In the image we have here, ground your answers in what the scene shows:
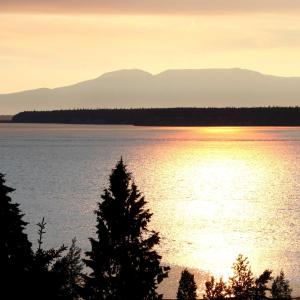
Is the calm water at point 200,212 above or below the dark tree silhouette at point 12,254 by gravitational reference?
below

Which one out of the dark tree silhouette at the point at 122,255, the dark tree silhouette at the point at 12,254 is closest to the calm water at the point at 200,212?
the dark tree silhouette at the point at 122,255

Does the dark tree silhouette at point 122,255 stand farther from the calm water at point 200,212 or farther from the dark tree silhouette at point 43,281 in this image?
the calm water at point 200,212

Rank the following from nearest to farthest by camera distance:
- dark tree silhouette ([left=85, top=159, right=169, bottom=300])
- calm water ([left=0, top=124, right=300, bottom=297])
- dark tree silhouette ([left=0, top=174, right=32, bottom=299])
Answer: dark tree silhouette ([left=0, top=174, right=32, bottom=299])
dark tree silhouette ([left=85, top=159, right=169, bottom=300])
calm water ([left=0, top=124, right=300, bottom=297])

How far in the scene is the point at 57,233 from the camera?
271 feet

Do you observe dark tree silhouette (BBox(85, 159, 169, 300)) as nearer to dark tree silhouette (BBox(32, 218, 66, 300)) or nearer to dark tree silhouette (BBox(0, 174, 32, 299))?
dark tree silhouette (BBox(0, 174, 32, 299))

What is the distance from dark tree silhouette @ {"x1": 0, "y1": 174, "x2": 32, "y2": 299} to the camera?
17.8m

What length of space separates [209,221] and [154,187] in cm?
4956

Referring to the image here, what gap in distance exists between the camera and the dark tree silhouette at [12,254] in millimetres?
17783

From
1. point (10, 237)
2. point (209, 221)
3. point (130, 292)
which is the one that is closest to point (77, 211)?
point (209, 221)

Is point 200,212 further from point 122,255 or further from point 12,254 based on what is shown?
point 12,254

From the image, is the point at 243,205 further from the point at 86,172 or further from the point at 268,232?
the point at 86,172

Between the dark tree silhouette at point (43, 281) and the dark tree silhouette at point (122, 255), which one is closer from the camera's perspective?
the dark tree silhouette at point (43, 281)

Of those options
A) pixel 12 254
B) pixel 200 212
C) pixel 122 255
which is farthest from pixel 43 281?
pixel 200 212

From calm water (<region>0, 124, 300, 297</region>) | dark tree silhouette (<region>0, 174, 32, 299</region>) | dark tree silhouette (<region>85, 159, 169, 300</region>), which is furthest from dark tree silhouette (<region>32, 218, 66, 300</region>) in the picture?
calm water (<region>0, 124, 300, 297</region>)
